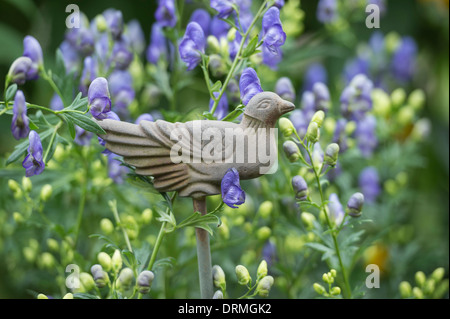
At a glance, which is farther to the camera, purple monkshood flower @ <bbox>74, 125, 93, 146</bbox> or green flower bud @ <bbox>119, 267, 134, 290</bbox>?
purple monkshood flower @ <bbox>74, 125, 93, 146</bbox>

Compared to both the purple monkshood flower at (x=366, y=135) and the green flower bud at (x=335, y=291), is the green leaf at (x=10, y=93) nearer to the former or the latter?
the green flower bud at (x=335, y=291)

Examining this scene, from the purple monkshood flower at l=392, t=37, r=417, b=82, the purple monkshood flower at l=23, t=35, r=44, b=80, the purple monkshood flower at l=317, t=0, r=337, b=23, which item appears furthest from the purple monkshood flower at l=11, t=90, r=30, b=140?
the purple monkshood flower at l=392, t=37, r=417, b=82

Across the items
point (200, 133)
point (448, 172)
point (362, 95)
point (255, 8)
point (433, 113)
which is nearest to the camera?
point (200, 133)


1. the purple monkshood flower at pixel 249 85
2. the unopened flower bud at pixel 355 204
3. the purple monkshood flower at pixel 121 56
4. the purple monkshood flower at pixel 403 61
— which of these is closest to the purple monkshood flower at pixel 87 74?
the purple monkshood flower at pixel 121 56

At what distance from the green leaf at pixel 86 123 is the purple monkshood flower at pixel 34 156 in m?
0.04

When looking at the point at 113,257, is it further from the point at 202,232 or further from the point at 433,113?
the point at 433,113

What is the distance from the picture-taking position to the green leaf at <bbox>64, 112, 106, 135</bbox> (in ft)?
1.75

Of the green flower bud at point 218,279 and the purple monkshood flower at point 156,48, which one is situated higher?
the purple monkshood flower at point 156,48

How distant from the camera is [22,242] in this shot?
954 mm

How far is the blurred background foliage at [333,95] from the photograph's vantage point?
2.89 ft

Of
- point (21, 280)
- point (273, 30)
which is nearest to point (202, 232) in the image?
point (273, 30)

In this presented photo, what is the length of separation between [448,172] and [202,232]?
1042 millimetres

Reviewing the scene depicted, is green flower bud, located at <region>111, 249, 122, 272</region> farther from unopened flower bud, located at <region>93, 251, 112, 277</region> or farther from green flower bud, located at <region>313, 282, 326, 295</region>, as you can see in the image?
green flower bud, located at <region>313, 282, 326, 295</region>

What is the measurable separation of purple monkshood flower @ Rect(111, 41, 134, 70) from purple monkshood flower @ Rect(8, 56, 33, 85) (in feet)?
0.76
